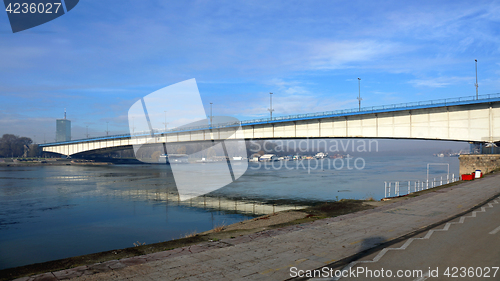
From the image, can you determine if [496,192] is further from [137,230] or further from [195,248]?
[137,230]

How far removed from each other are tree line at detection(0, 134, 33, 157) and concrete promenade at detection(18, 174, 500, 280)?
198 metres

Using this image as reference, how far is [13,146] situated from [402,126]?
20169 cm

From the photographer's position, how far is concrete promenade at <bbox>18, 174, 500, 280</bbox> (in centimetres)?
785

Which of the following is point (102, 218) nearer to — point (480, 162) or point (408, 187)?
point (408, 187)

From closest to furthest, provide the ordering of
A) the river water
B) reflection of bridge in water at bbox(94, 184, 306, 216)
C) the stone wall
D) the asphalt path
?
the asphalt path → the river water → reflection of bridge in water at bbox(94, 184, 306, 216) → the stone wall

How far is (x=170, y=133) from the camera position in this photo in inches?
3027

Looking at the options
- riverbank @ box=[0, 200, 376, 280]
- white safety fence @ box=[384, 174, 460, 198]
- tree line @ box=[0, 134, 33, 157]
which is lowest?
white safety fence @ box=[384, 174, 460, 198]

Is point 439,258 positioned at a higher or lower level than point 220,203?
higher

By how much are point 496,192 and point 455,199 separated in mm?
5484

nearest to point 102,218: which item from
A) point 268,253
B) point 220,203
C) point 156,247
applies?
point 220,203

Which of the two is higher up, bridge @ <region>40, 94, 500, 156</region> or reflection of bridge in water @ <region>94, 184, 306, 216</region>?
bridge @ <region>40, 94, 500, 156</region>

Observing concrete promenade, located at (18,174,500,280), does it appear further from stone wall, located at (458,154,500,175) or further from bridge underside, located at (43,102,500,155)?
stone wall, located at (458,154,500,175)

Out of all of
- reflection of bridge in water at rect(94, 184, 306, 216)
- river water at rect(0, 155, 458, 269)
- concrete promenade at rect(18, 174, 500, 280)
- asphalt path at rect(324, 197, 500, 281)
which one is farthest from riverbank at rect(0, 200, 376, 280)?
reflection of bridge in water at rect(94, 184, 306, 216)

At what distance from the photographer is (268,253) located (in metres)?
9.60
